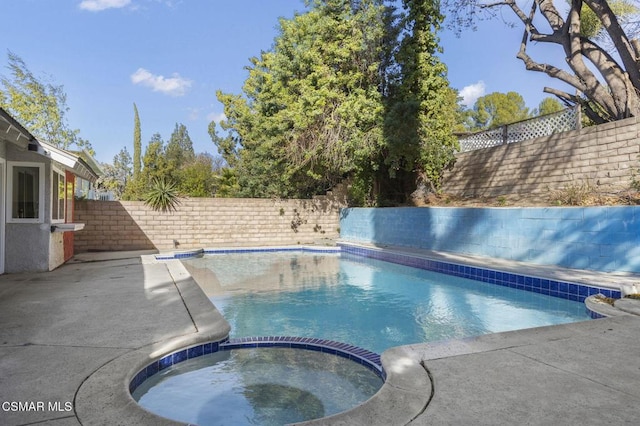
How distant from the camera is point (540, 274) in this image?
6.77 metres

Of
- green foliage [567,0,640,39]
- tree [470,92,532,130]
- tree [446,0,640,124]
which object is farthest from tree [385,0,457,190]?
tree [470,92,532,130]

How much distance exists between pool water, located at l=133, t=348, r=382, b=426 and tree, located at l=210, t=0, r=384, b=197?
9.88m

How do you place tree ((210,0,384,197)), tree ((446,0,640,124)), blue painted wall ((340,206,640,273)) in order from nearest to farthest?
1. blue painted wall ((340,206,640,273))
2. tree ((446,0,640,124))
3. tree ((210,0,384,197))

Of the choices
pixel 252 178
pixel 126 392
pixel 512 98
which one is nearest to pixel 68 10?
pixel 252 178

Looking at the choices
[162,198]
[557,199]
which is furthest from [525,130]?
[162,198]

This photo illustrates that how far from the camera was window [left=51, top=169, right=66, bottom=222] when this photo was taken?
7.57m

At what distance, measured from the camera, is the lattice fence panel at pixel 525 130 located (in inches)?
436

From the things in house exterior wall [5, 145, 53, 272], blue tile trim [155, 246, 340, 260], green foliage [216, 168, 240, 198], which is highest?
green foliage [216, 168, 240, 198]

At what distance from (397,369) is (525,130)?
38.6ft

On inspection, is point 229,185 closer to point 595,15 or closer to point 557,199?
point 557,199

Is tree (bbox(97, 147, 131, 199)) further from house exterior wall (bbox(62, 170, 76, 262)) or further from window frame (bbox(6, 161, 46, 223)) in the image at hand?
window frame (bbox(6, 161, 46, 223))

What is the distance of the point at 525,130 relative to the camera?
1234cm

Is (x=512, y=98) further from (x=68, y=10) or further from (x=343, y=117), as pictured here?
(x=68, y=10)

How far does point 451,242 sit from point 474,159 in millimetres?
4400
